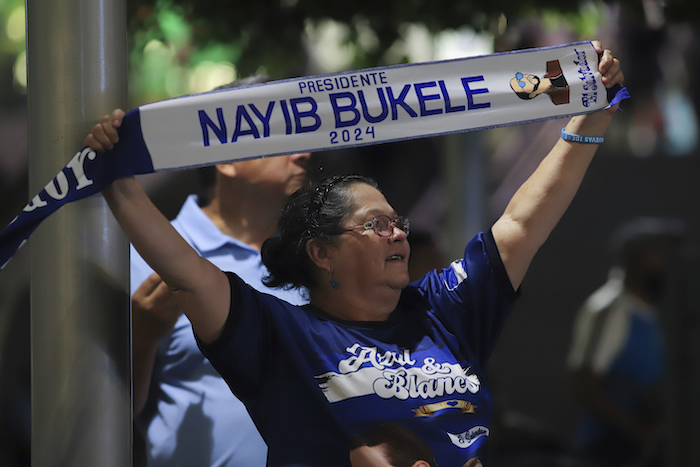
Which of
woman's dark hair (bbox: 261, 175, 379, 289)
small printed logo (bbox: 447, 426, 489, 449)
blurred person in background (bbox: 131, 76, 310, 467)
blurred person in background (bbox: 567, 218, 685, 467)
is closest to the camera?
small printed logo (bbox: 447, 426, 489, 449)

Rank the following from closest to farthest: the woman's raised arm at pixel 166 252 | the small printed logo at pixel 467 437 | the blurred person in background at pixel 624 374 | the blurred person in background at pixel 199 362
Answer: the woman's raised arm at pixel 166 252 < the small printed logo at pixel 467 437 < the blurred person in background at pixel 199 362 < the blurred person in background at pixel 624 374

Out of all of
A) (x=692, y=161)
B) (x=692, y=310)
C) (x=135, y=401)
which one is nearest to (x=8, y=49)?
(x=135, y=401)

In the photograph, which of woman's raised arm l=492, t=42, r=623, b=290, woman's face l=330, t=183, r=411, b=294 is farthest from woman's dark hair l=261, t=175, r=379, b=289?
woman's raised arm l=492, t=42, r=623, b=290

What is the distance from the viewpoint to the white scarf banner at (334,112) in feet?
4.72

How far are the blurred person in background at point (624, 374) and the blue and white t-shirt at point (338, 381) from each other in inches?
104

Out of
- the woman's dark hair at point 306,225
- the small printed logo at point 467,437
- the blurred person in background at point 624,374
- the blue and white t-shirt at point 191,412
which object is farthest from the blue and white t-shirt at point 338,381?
the blurred person in background at point 624,374

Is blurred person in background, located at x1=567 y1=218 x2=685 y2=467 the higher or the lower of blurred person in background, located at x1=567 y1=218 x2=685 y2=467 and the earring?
the lower

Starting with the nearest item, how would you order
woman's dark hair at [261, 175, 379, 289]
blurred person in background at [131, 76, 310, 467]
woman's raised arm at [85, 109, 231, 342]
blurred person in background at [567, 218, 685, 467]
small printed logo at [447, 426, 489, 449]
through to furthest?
1. woman's raised arm at [85, 109, 231, 342]
2. small printed logo at [447, 426, 489, 449]
3. woman's dark hair at [261, 175, 379, 289]
4. blurred person in background at [131, 76, 310, 467]
5. blurred person in background at [567, 218, 685, 467]

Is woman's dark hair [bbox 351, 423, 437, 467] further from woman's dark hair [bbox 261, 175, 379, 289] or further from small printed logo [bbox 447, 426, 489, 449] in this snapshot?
woman's dark hair [bbox 261, 175, 379, 289]

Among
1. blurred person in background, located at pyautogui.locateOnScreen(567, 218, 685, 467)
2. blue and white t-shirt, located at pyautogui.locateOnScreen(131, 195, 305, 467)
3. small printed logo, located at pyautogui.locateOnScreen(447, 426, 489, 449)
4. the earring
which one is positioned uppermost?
the earring

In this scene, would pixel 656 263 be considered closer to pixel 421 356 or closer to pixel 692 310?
pixel 692 310

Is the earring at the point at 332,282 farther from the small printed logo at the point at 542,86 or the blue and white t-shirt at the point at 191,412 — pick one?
the small printed logo at the point at 542,86

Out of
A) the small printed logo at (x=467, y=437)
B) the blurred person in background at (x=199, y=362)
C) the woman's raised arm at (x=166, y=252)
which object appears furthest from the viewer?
the blurred person in background at (x=199, y=362)

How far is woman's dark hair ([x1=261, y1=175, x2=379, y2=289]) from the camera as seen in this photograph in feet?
5.24
